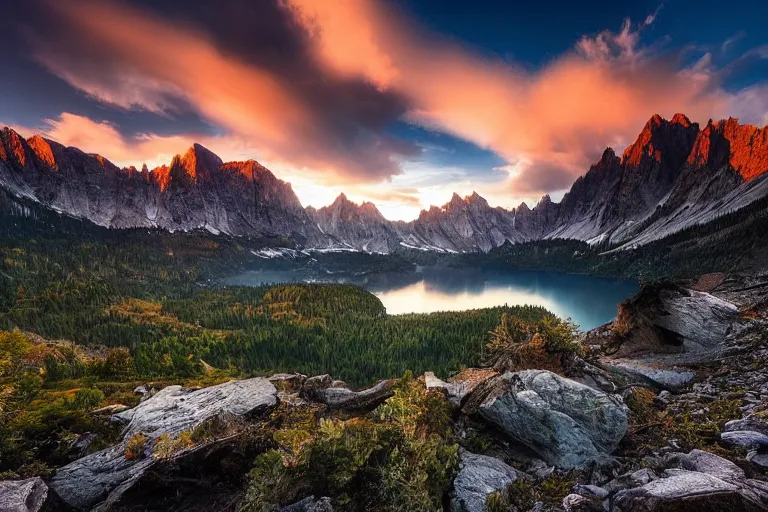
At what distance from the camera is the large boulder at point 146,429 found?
9.12 meters

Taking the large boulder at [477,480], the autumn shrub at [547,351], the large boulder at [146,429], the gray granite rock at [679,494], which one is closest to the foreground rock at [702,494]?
the gray granite rock at [679,494]

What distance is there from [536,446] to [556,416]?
1.13 metres

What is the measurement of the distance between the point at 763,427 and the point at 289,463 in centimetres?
1204

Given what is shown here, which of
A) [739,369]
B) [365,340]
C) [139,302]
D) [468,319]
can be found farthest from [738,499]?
[139,302]

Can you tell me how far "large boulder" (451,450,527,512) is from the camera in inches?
306

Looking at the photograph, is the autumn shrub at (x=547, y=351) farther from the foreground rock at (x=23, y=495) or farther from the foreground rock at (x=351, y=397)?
the foreground rock at (x=23, y=495)

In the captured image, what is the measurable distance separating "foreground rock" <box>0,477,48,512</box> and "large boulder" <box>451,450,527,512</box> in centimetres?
1047

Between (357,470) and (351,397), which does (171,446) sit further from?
(351,397)

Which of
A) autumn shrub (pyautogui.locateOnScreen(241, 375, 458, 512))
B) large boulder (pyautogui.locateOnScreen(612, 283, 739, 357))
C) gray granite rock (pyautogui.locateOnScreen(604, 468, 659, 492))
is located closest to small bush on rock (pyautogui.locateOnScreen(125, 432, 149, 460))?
autumn shrub (pyautogui.locateOnScreen(241, 375, 458, 512))

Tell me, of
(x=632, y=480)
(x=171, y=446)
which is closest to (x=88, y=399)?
(x=171, y=446)

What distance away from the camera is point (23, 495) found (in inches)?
317

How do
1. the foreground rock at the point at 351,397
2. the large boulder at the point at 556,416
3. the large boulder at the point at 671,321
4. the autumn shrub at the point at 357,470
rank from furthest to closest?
the large boulder at the point at 671,321 < the foreground rock at the point at 351,397 < the large boulder at the point at 556,416 < the autumn shrub at the point at 357,470

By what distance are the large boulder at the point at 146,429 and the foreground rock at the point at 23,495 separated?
2.17ft

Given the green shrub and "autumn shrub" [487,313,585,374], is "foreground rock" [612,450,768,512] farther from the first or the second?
the green shrub
